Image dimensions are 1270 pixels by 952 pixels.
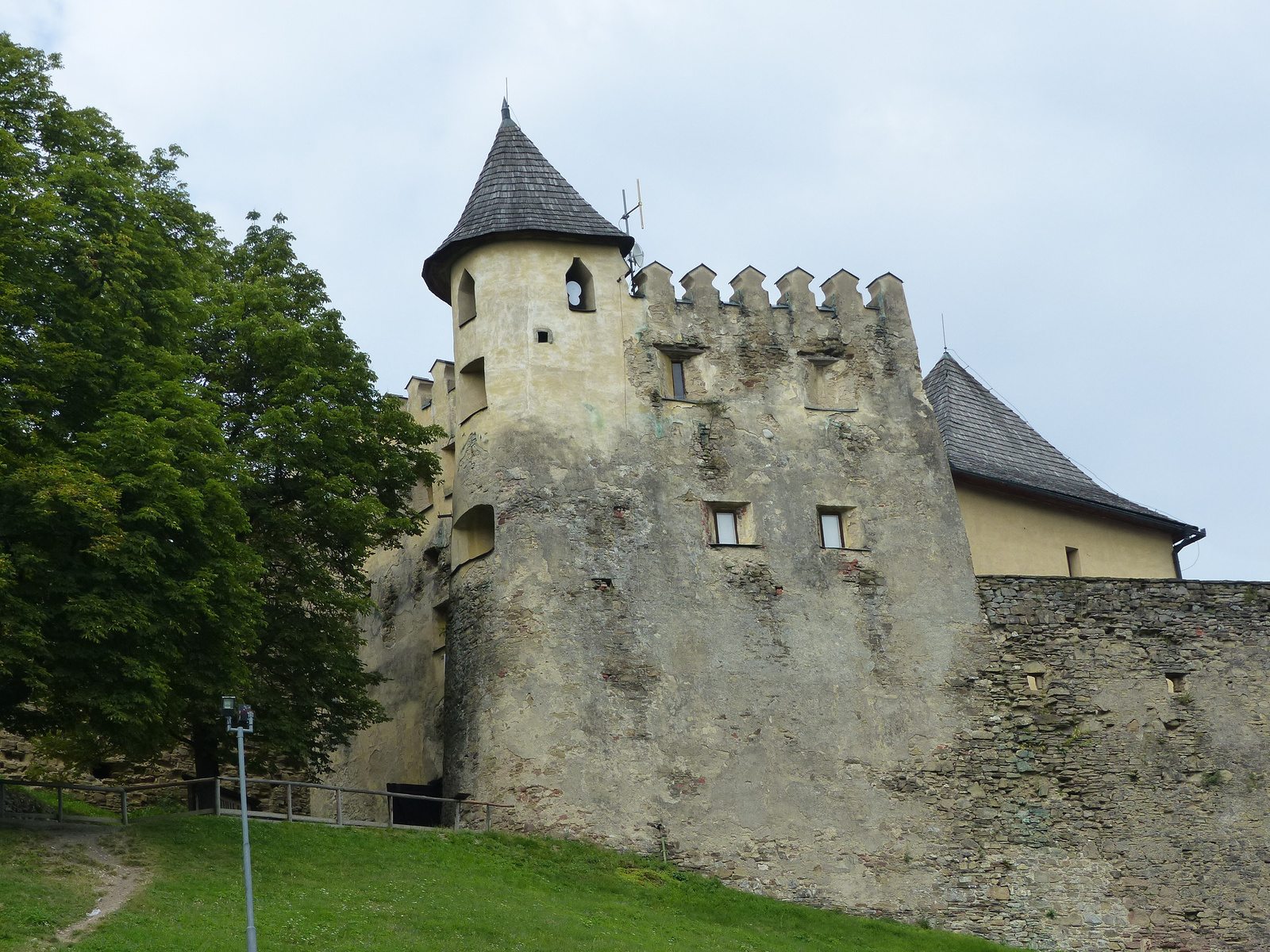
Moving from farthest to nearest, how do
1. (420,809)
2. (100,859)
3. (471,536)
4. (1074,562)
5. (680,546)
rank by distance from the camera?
(1074,562)
(420,809)
(471,536)
(680,546)
(100,859)

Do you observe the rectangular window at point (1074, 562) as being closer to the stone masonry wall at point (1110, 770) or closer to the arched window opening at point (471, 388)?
the stone masonry wall at point (1110, 770)

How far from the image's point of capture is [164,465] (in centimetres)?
2238

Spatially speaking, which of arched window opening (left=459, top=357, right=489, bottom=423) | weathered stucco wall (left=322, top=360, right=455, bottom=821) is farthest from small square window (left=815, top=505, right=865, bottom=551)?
weathered stucco wall (left=322, top=360, right=455, bottom=821)

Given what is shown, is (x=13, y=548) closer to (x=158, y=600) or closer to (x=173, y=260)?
(x=158, y=600)

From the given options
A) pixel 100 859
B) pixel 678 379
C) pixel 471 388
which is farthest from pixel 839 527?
pixel 100 859

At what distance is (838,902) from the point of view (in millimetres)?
27562

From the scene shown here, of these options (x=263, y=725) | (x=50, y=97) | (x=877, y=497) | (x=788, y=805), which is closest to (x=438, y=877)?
(x=263, y=725)

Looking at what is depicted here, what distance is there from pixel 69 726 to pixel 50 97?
A: 1121 centimetres

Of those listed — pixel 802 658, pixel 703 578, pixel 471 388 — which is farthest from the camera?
pixel 471 388

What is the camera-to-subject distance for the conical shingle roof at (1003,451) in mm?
34094

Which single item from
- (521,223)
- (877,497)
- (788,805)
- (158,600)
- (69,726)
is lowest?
(788,805)

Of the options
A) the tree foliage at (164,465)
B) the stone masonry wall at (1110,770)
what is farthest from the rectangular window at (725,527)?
the tree foliage at (164,465)

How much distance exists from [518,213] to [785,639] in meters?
10.3

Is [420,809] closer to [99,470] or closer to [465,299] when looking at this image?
[465,299]
